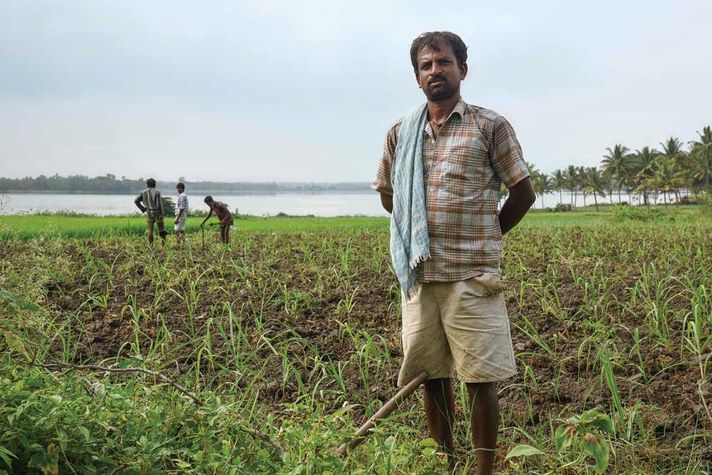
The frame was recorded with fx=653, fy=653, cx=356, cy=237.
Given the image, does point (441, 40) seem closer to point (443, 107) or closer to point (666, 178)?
point (443, 107)

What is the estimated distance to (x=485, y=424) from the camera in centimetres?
261

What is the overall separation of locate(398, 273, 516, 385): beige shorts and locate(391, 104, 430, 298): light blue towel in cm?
11

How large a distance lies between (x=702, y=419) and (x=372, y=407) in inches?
64.0

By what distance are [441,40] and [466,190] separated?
62cm

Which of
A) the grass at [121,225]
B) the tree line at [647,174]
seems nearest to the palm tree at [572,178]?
the tree line at [647,174]

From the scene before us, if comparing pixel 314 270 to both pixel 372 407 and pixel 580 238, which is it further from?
pixel 580 238

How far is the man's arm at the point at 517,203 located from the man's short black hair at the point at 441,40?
578mm

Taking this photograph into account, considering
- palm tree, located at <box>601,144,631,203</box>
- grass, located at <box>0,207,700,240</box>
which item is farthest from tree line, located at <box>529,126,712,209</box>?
grass, located at <box>0,207,700,240</box>

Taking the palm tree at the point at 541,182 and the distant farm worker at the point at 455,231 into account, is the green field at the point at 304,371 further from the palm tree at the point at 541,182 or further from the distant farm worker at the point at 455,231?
the palm tree at the point at 541,182

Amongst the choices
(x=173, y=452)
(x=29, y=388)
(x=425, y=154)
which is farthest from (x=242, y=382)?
(x=425, y=154)

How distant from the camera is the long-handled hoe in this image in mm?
2426

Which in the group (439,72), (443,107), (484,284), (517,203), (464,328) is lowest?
(464,328)

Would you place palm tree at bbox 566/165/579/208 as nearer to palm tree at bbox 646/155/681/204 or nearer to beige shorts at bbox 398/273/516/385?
palm tree at bbox 646/155/681/204

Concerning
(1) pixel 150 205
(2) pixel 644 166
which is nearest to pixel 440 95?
(1) pixel 150 205
